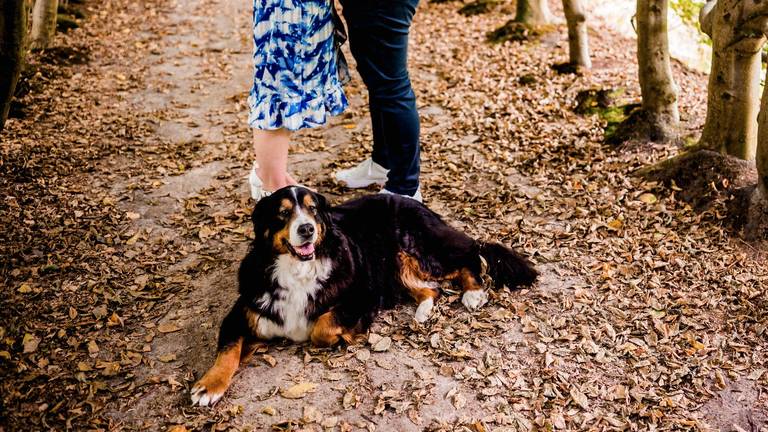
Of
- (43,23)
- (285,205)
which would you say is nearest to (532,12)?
(43,23)

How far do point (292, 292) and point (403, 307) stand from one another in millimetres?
867

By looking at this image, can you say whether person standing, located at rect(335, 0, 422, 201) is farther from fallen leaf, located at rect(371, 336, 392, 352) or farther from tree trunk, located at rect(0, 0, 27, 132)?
tree trunk, located at rect(0, 0, 27, 132)

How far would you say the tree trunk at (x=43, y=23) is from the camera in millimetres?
8633

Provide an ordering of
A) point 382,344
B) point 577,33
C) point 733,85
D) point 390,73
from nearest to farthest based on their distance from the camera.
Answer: point 382,344
point 390,73
point 733,85
point 577,33

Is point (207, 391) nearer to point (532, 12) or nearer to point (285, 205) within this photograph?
point (285, 205)

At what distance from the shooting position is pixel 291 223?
360 centimetres

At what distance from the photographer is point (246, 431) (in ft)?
10.8

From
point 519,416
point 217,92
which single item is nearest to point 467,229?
point 519,416

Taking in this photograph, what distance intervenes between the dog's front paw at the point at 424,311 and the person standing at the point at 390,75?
1013 millimetres

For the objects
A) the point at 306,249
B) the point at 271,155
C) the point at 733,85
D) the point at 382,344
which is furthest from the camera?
the point at 733,85

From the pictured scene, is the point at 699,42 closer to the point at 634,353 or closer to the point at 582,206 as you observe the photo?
the point at 582,206

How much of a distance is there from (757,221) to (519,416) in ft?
8.24

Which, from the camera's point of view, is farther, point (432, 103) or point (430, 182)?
point (432, 103)

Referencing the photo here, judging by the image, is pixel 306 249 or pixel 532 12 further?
pixel 532 12
